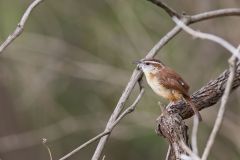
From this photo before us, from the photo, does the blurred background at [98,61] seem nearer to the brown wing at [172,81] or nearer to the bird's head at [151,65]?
the bird's head at [151,65]

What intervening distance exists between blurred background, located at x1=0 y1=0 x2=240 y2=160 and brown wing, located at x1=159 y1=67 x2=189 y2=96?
14.6ft

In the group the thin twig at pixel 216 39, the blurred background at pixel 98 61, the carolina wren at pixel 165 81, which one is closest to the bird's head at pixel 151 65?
the carolina wren at pixel 165 81

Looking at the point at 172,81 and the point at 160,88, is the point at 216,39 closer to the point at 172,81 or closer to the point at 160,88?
the point at 172,81

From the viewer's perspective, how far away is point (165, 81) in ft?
15.0

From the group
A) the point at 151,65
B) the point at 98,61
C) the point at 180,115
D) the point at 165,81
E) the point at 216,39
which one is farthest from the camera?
the point at 98,61

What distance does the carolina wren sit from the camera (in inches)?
176

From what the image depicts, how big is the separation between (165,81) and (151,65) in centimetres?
17

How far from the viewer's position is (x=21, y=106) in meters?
10.7

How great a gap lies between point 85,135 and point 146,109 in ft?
5.03

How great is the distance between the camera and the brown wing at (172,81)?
14.6 feet

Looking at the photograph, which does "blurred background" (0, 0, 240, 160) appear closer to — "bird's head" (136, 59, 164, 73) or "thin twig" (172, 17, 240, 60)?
"bird's head" (136, 59, 164, 73)

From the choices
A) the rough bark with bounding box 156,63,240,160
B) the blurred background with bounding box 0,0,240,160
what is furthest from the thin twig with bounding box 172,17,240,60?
the blurred background with bounding box 0,0,240,160

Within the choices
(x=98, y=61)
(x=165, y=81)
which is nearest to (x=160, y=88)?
(x=165, y=81)

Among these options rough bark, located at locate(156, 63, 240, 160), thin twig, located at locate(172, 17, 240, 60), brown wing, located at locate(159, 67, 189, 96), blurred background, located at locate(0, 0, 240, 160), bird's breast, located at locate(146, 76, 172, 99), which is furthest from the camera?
blurred background, located at locate(0, 0, 240, 160)
